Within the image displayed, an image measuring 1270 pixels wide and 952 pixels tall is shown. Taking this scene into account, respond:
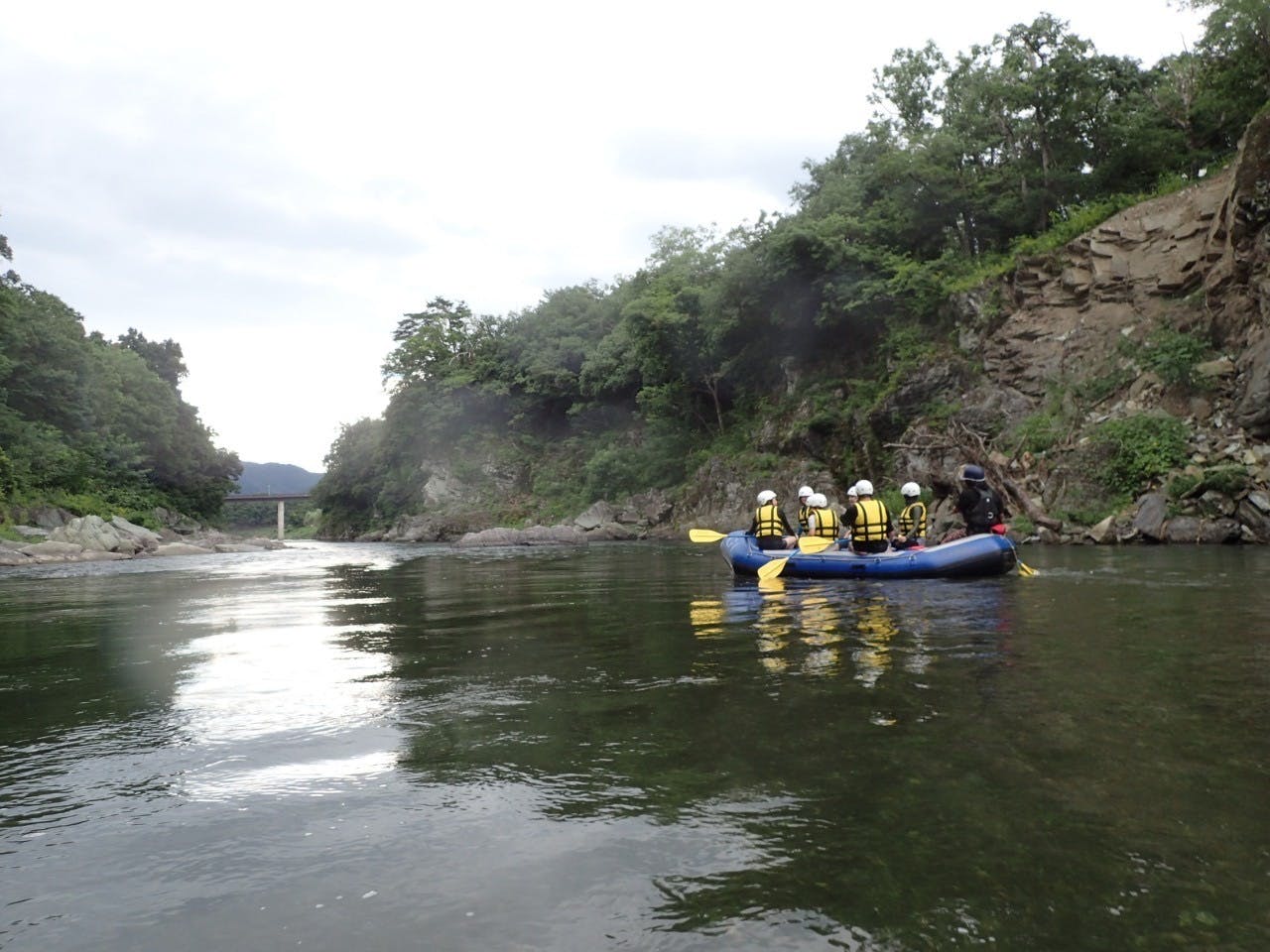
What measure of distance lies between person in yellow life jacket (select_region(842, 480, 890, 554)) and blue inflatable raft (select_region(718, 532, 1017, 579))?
0.74 feet

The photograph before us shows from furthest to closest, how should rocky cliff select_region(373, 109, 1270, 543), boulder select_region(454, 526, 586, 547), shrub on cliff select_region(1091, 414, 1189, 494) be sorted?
boulder select_region(454, 526, 586, 547) < shrub on cliff select_region(1091, 414, 1189, 494) < rocky cliff select_region(373, 109, 1270, 543)

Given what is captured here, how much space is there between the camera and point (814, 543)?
40.5 feet

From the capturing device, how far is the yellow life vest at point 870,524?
11289 millimetres

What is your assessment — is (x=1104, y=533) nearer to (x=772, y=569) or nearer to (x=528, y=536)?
(x=772, y=569)

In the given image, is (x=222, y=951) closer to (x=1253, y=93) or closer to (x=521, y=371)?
(x=1253, y=93)

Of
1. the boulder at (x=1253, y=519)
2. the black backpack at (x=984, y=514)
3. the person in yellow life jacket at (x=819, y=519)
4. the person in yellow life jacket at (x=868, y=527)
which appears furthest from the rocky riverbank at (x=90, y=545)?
the boulder at (x=1253, y=519)

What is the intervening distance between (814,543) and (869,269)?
20.1 meters

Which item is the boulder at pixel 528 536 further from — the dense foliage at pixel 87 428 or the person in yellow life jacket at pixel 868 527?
the person in yellow life jacket at pixel 868 527

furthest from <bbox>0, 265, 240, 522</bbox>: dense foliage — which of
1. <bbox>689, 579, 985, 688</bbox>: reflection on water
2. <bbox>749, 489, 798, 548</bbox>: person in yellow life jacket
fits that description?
<bbox>689, 579, 985, 688</bbox>: reflection on water

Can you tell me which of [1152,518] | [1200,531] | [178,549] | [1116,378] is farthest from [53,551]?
[1116,378]

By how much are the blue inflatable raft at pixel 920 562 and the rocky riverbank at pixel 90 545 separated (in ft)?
75.2

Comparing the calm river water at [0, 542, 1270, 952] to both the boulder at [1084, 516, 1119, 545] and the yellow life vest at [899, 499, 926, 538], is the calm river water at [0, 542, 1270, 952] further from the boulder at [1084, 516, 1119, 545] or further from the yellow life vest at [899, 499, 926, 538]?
the boulder at [1084, 516, 1119, 545]

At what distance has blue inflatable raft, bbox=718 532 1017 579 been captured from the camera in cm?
1069

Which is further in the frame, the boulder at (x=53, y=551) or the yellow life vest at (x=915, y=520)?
the boulder at (x=53, y=551)
